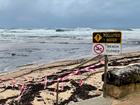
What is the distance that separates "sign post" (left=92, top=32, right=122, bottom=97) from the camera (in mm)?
7598

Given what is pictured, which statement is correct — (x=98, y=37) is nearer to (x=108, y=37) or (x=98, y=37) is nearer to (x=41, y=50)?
(x=108, y=37)

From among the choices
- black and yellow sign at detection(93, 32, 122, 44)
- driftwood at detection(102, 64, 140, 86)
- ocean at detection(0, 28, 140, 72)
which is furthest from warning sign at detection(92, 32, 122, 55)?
ocean at detection(0, 28, 140, 72)

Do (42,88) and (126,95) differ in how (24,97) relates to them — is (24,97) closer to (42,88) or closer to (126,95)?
(42,88)

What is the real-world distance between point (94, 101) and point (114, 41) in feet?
4.19

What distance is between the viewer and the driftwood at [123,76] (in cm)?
766

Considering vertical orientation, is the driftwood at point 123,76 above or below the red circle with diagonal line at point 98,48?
below

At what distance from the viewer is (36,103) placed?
38.7ft

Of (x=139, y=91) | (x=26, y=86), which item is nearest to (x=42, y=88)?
(x=26, y=86)

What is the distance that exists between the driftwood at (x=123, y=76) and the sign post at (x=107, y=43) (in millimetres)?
147

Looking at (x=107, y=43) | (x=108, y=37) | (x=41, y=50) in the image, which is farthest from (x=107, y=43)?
(x=41, y=50)

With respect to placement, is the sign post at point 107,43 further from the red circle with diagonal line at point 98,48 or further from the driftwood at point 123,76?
the driftwood at point 123,76

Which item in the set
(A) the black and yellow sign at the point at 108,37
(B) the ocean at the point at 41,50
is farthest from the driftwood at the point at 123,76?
(B) the ocean at the point at 41,50

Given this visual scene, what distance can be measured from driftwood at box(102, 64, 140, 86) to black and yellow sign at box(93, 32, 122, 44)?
62cm

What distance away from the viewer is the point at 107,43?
7.68 m
